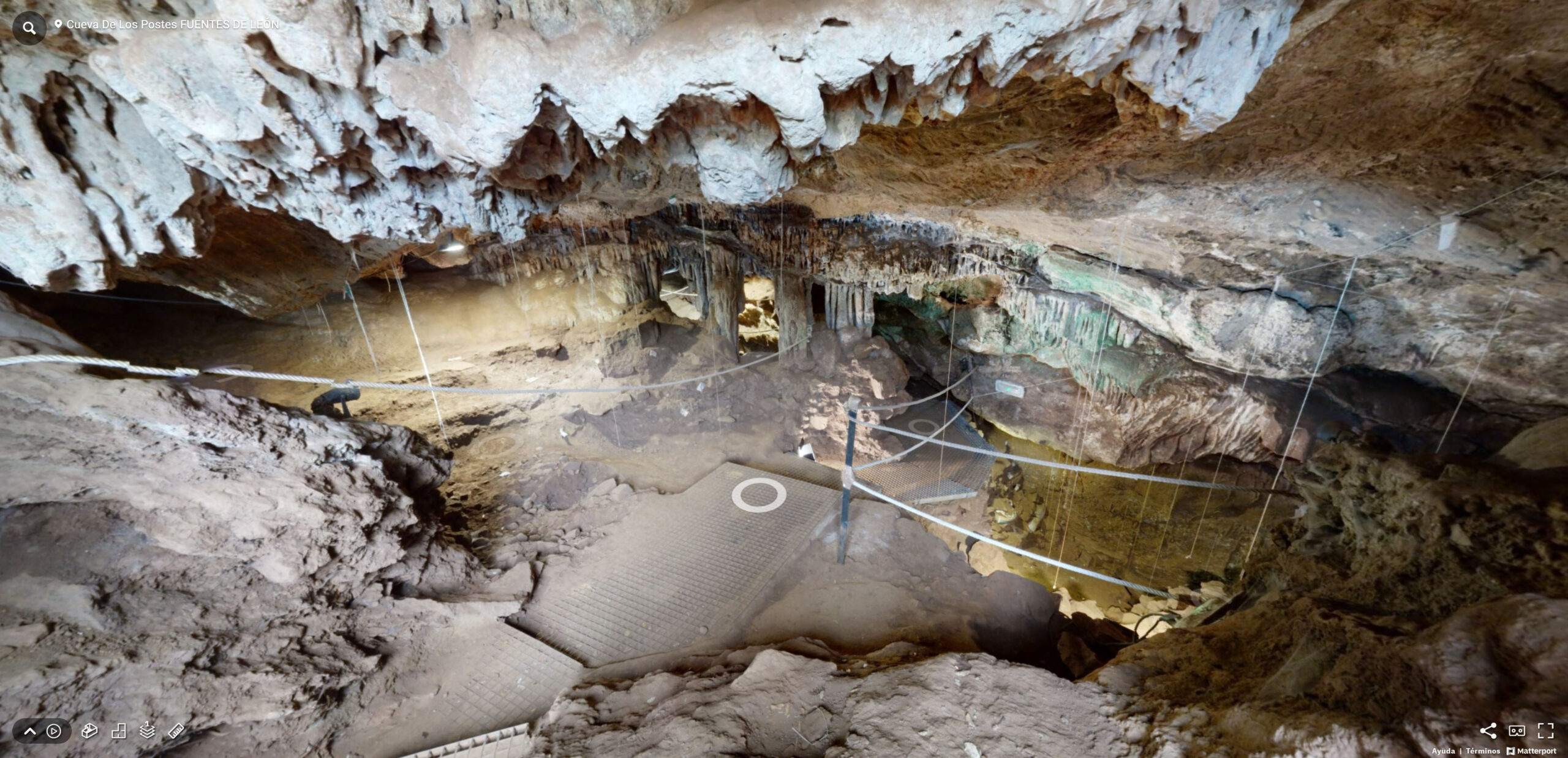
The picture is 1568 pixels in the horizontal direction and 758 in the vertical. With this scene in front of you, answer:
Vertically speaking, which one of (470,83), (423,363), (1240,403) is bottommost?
(1240,403)

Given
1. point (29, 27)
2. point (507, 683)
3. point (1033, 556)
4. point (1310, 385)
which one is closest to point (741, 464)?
point (507, 683)

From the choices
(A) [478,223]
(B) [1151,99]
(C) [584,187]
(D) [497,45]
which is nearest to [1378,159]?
(B) [1151,99]

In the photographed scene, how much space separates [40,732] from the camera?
8.59 feet

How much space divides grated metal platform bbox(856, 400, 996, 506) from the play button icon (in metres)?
5.83

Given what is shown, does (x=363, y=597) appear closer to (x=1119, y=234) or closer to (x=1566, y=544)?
(x=1566, y=544)

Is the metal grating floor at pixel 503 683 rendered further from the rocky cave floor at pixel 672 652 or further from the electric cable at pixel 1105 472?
the electric cable at pixel 1105 472

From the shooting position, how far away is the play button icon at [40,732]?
8.43 ft

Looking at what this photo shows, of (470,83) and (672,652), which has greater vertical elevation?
(470,83)

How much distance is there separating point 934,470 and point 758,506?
250 cm

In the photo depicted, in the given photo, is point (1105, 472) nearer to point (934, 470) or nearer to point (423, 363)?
point (934, 470)

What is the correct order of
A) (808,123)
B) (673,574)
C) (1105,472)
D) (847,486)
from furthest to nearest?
(673,574) < (847,486) < (1105,472) < (808,123)

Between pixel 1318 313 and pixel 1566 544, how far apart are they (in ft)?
12.4

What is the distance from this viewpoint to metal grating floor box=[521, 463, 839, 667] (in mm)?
3994

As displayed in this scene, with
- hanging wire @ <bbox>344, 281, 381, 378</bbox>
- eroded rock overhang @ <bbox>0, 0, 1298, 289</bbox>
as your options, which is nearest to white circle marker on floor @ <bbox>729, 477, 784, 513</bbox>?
eroded rock overhang @ <bbox>0, 0, 1298, 289</bbox>
